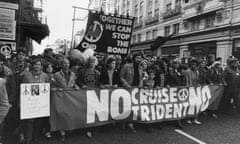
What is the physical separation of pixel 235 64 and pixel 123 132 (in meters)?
4.48

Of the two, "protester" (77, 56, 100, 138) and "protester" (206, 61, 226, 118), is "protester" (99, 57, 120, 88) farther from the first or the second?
"protester" (206, 61, 226, 118)

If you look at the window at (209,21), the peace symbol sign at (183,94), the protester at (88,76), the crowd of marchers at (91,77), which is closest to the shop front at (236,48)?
the window at (209,21)

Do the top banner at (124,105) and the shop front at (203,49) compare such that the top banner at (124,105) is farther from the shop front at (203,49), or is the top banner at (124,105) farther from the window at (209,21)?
the window at (209,21)

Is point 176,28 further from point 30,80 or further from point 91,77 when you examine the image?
point 30,80

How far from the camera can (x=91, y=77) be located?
4.54 meters

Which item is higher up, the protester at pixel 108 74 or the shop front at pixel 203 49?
the shop front at pixel 203 49

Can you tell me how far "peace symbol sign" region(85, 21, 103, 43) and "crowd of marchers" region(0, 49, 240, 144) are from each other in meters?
0.84

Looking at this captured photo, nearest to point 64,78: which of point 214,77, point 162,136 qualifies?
point 162,136

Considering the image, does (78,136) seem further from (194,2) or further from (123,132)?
(194,2)

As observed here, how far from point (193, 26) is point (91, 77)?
858 inches

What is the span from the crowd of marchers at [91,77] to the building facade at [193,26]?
13264mm

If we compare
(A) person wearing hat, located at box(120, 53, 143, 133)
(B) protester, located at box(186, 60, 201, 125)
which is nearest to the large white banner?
(A) person wearing hat, located at box(120, 53, 143, 133)

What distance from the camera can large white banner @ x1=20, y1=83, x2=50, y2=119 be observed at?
3541mm

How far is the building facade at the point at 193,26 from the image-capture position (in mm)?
17859
